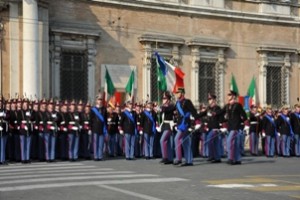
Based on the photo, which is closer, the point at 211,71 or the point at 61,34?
the point at 61,34

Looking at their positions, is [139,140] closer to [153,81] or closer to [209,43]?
[153,81]

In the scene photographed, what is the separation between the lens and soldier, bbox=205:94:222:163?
16422 mm

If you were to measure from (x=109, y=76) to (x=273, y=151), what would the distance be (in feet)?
23.2

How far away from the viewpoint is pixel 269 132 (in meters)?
20.0

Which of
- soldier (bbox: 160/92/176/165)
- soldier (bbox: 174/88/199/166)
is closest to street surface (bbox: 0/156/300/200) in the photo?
soldier (bbox: 174/88/199/166)

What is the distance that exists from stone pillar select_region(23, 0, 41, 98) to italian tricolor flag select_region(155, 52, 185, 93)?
4.12 meters

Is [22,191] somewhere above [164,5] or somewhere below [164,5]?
below

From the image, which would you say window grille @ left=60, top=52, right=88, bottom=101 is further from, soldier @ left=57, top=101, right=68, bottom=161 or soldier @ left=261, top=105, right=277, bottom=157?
soldier @ left=261, top=105, right=277, bottom=157

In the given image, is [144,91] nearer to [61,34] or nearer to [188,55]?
[188,55]

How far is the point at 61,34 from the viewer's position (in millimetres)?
22156

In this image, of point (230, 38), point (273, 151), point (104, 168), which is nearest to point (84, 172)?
point (104, 168)

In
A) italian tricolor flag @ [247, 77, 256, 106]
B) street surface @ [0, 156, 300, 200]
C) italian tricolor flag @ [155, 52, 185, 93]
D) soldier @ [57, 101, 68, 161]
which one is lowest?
street surface @ [0, 156, 300, 200]

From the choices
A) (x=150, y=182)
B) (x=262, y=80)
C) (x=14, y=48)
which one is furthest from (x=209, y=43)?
(x=150, y=182)

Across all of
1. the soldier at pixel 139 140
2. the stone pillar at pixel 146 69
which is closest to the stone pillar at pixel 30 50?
the soldier at pixel 139 140
